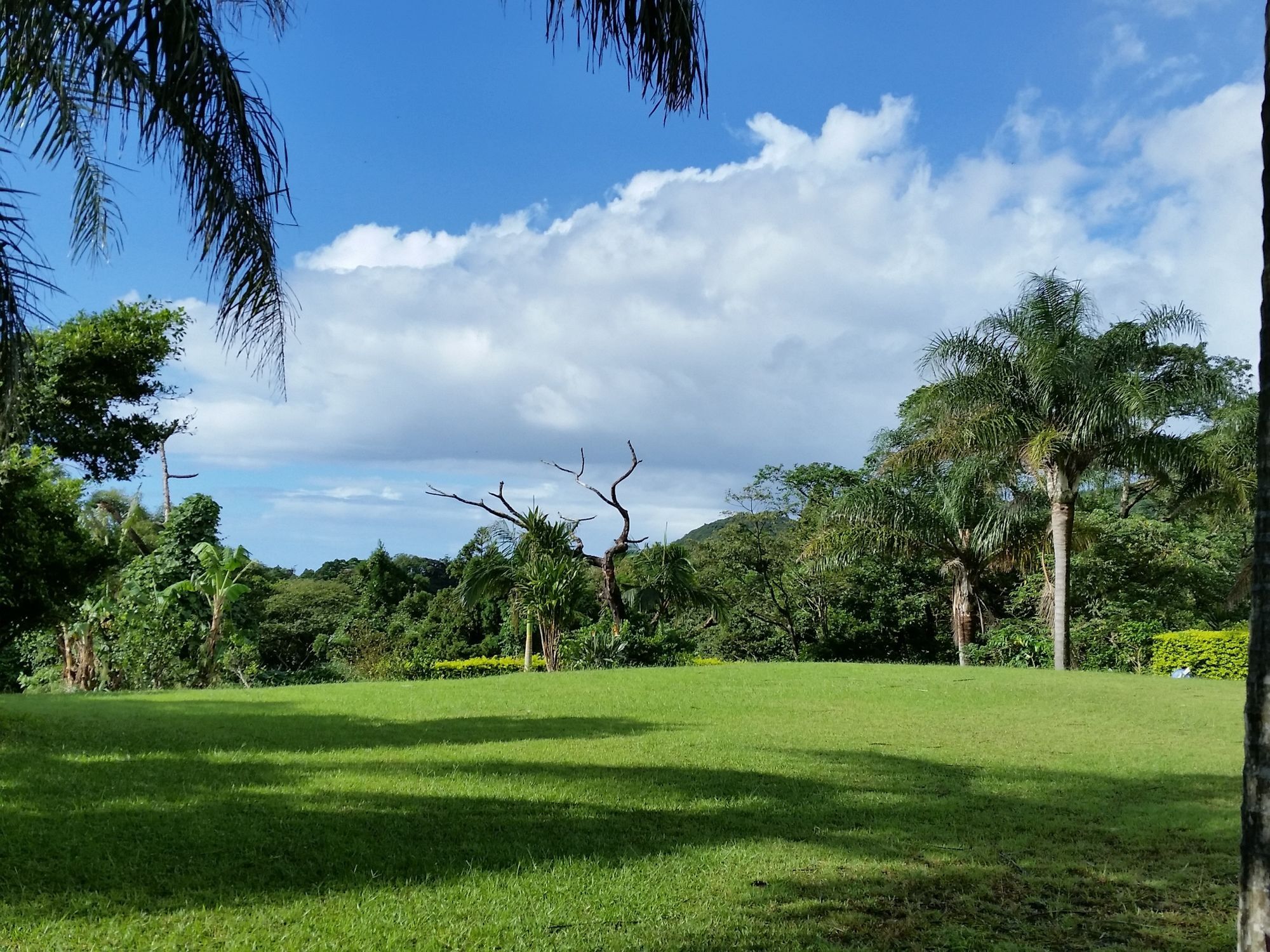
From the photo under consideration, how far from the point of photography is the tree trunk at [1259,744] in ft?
10.4

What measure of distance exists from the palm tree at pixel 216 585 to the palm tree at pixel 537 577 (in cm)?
415

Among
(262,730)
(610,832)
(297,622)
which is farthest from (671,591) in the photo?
(297,622)

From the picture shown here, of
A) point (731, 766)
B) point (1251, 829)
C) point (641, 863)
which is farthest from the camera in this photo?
point (731, 766)

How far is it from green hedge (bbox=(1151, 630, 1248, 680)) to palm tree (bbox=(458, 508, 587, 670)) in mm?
11374

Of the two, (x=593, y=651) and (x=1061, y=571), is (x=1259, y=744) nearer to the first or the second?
(x=593, y=651)

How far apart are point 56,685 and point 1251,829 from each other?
68.4 feet

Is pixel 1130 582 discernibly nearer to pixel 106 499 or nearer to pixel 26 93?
pixel 26 93

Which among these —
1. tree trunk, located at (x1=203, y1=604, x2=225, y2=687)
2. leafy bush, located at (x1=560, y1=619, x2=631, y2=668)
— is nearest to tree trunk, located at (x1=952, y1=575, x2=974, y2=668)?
leafy bush, located at (x1=560, y1=619, x2=631, y2=668)

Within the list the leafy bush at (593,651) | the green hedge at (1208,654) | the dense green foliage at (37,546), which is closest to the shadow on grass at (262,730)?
the dense green foliage at (37,546)

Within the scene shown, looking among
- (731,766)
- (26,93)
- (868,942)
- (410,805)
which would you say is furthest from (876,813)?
(26,93)

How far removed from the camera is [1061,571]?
19375mm

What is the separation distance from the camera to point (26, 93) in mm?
6172

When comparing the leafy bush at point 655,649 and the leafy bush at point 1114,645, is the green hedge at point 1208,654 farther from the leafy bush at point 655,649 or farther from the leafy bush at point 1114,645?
the leafy bush at point 655,649

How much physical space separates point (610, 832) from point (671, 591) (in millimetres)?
15002
